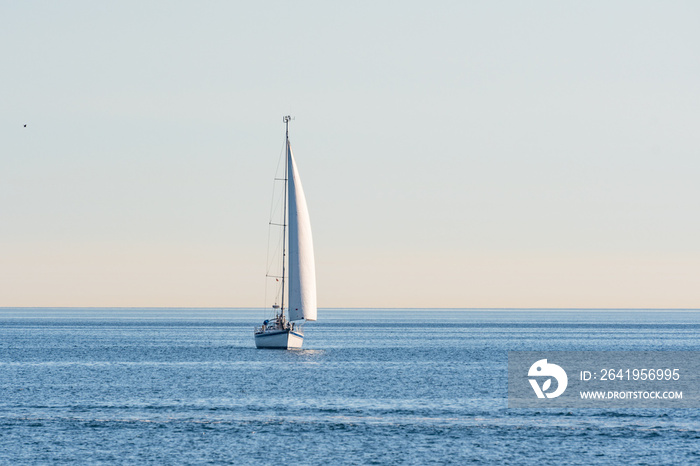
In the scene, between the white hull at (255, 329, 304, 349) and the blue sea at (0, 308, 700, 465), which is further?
the white hull at (255, 329, 304, 349)

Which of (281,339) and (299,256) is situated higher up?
(299,256)

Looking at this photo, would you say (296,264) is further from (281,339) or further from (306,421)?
(306,421)

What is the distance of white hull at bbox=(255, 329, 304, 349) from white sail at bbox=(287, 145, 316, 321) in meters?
2.12

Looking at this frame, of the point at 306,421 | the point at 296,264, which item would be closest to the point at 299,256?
the point at 296,264

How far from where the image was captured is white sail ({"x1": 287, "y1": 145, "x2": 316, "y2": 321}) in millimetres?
115438

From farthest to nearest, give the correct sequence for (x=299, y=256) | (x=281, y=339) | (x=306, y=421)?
(x=281, y=339)
(x=299, y=256)
(x=306, y=421)

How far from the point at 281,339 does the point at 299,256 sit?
33.8ft

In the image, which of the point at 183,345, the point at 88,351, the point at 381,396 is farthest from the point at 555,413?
→ the point at 183,345

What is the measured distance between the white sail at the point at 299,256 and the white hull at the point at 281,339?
6.97ft

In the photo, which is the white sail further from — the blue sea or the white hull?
the blue sea

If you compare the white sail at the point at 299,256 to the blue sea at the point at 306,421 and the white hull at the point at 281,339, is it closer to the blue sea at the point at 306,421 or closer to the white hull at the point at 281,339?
the white hull at the point at 281,339

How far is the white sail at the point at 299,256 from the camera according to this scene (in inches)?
4545

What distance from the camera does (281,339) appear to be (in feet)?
384

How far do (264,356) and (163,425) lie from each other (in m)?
59.8
